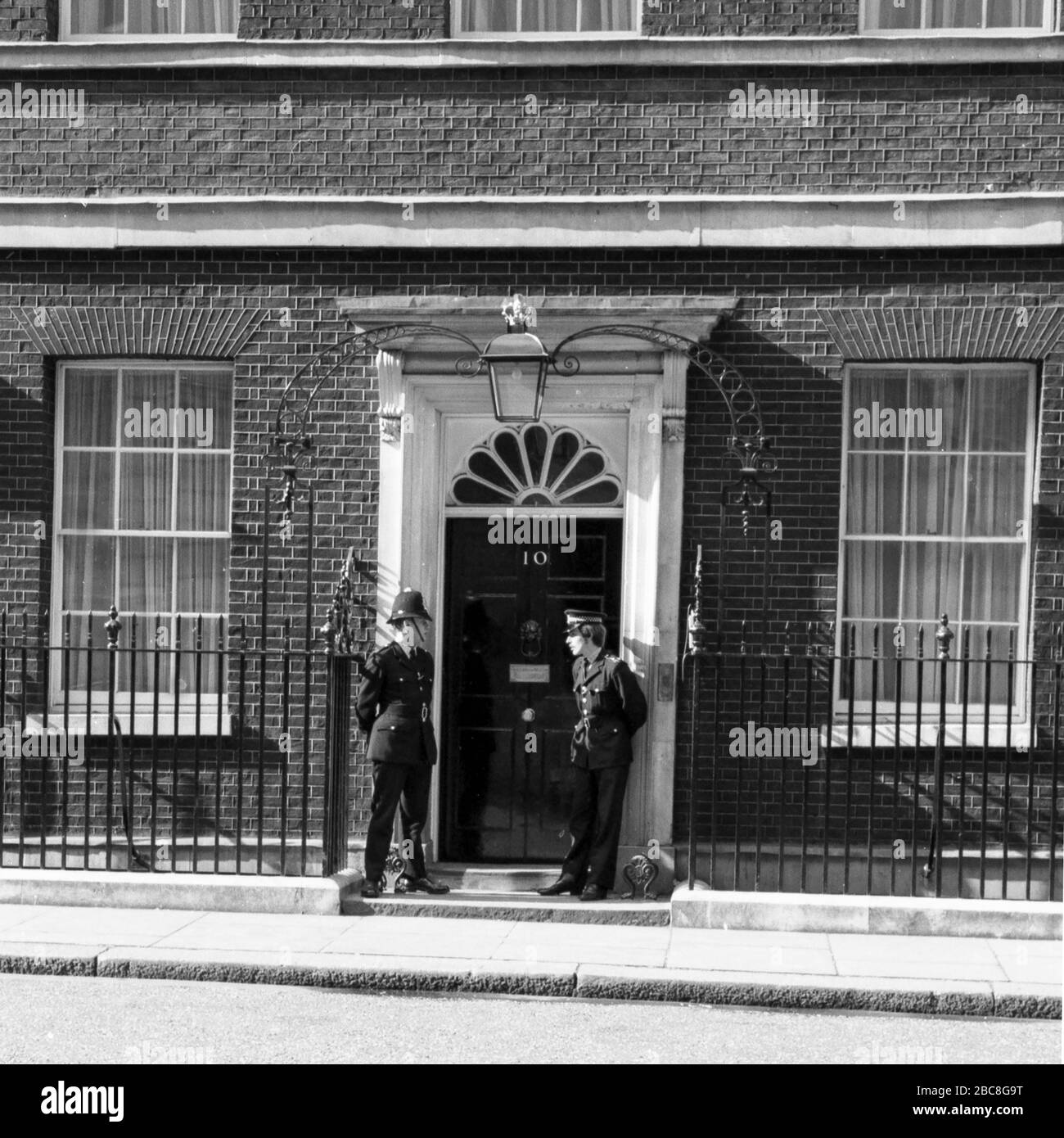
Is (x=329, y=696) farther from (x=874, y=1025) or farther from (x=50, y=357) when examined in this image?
(x=874, y=1025)

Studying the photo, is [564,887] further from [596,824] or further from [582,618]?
[582,618]

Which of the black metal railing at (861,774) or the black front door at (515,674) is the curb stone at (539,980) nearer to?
the black metal railing at (861,774)

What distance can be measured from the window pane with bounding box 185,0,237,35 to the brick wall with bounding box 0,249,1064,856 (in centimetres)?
147

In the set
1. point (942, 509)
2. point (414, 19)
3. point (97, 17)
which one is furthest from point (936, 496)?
point (97, 17)

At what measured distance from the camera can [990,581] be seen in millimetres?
11453

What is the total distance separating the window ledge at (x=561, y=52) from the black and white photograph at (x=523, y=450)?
0.03 meters

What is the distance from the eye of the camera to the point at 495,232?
11398mm

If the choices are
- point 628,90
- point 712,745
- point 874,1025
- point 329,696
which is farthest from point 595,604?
point 874,1025

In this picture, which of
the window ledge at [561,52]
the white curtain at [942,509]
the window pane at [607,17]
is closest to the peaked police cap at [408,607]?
the white curtain at [942,509]

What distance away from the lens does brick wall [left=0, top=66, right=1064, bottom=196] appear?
11.2m

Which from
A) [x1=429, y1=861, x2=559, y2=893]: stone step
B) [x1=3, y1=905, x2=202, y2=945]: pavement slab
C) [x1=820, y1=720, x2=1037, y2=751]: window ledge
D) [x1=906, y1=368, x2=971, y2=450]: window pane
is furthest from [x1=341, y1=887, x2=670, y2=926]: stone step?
[x1=906, y1=368, x2=971, y2=450]: window pane

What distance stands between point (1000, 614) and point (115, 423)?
577 cm

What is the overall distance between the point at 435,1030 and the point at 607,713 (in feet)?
11.5

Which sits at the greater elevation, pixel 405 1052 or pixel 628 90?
pixel 628 90
